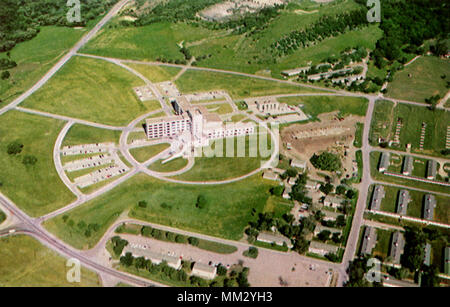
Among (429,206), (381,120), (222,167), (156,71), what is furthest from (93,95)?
(429,206)

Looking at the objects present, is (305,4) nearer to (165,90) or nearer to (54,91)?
(165,90)

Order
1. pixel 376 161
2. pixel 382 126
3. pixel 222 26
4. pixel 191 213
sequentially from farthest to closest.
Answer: pixel 222 26 → pixel 382 126 → pixel 376 161 → pixel 191 213

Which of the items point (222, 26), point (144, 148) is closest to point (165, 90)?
point (144, 148)

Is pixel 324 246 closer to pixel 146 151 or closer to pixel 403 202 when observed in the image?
pixel 403 202

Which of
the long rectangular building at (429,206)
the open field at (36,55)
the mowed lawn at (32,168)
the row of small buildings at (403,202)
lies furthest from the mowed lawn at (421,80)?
the open field at (36,55)

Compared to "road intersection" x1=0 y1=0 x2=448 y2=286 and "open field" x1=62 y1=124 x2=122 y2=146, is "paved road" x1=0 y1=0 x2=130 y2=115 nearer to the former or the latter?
"road intersection" x1=0 y1=0 x2=448 y2=286

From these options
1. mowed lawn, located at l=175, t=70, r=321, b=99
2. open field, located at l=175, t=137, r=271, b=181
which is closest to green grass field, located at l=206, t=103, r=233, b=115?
mowed lawn, located at l=175, t=70, r=321, b=99

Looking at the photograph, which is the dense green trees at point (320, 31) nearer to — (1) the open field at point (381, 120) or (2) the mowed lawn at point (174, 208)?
(1) the open field at point (381, 120)
